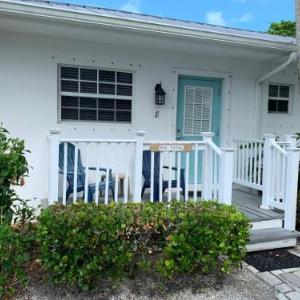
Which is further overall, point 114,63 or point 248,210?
point 114,63

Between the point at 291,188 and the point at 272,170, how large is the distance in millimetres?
542

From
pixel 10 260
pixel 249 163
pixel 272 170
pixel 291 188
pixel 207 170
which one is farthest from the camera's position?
pixel 249 163

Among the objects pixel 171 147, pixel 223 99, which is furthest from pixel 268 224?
pixel 223 99

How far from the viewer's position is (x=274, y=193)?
538cm

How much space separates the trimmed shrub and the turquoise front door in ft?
12.2

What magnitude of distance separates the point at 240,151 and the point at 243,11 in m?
15.0

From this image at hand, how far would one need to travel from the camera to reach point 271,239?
15.1ft

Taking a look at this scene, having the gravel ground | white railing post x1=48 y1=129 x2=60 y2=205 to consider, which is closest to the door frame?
white railing post x1=48 y1=129 x2=60 y2=205

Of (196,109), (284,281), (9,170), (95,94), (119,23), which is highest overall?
(119,23)

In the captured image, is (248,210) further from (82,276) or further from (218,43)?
(82,276)

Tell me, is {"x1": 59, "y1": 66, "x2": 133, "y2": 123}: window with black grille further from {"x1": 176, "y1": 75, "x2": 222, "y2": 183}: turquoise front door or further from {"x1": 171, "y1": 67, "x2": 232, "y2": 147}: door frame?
{"x1": 176, "y1": 75, "x2": 222, "y2": 183}: turquoise front door

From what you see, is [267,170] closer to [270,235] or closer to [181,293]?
[270,235]

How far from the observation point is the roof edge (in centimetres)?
434

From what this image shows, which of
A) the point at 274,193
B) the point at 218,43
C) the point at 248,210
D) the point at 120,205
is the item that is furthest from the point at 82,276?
the point at 218,43
